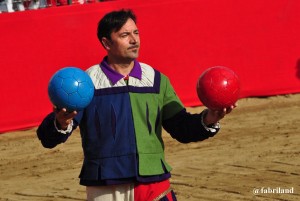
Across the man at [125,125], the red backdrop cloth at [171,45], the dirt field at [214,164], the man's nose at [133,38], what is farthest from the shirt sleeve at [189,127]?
the red backdrop cloth at [171,45]

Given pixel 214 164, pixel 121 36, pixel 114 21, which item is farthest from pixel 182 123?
pixel 214 164

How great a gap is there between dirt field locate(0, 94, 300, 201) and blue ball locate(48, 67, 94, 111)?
3.71 metres

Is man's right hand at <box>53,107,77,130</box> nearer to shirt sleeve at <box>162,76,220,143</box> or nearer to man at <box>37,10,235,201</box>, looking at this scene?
man at <box>37,10,235,201</box>

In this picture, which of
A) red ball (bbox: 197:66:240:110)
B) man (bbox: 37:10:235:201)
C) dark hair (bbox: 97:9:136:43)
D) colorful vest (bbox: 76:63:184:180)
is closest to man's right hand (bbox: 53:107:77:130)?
man (bbox: 37:10:235:201)

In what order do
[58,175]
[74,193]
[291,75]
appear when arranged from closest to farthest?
[74,193] < [58,175] < [291,75]

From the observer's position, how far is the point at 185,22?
13.4 m

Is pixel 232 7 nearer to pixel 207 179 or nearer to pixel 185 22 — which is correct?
pixel 185 22

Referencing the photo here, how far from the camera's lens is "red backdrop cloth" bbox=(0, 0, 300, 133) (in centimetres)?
1244

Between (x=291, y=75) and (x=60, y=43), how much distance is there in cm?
386

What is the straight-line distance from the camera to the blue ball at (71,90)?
528 centimetres

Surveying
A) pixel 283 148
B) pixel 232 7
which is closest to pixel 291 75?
pixel 232 7

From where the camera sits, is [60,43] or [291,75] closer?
[60,43]

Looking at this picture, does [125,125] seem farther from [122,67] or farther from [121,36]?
[121,36]

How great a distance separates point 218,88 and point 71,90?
91 centimetres
